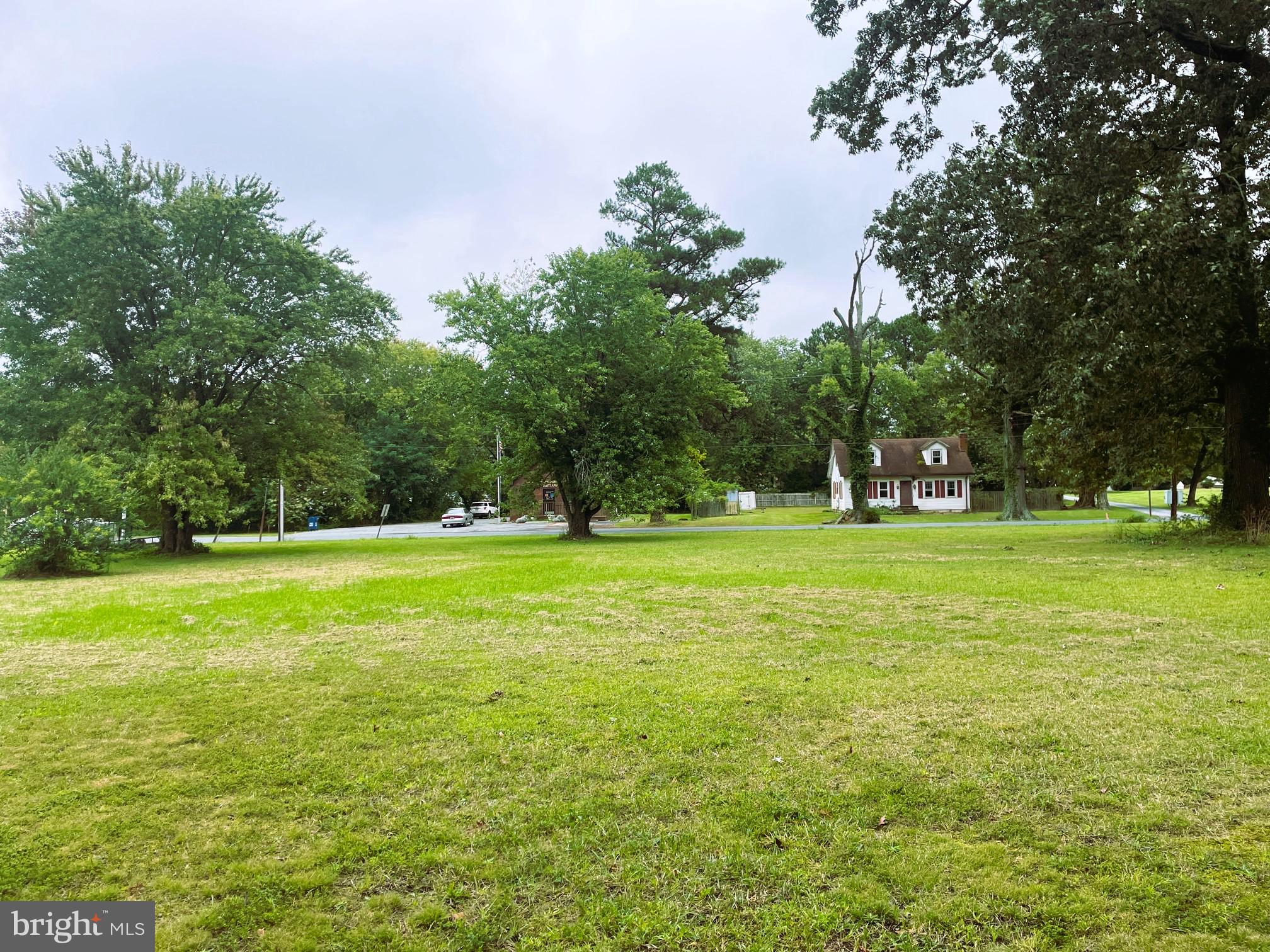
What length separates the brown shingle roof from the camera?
51750 millimetres

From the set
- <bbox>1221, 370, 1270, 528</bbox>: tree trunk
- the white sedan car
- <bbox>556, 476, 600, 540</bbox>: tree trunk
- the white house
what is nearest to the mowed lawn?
<bbox>1221, 370, 1270, 528</bbox>: tree trunk

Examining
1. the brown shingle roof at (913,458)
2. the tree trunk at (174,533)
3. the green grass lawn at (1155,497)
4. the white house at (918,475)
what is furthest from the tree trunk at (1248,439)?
the brown shingle roof at (913,458)

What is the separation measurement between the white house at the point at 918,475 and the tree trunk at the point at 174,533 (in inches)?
1553

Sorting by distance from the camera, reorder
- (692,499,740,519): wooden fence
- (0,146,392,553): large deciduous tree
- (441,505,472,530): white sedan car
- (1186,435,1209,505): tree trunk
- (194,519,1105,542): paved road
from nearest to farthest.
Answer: (0,146,392,553): large deciduous tree → (1186,435,1209,505): tree trunk → (194,519,1105,542): paved road → (441,505,472,530): white sedan car → (692,499,740,519): wooden fence

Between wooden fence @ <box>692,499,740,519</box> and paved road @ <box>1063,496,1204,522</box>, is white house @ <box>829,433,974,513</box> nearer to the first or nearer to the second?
wooden fence @ <box>692,499,740,519</box>

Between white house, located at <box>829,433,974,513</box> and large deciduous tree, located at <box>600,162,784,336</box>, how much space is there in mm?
14109

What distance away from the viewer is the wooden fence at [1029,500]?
51781 millimetres

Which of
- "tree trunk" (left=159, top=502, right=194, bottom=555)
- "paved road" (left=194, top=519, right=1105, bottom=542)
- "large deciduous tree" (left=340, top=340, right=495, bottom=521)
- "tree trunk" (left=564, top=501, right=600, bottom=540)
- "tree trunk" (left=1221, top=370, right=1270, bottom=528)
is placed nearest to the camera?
"tree trunk" (left=1221, top=370, right=1270, bottom=528)

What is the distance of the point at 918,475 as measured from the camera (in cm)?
5247

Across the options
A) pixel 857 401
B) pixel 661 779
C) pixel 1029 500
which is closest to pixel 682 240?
pixel 857 401

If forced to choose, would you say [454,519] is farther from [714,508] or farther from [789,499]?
[789,499]

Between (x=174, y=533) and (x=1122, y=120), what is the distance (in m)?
29.3

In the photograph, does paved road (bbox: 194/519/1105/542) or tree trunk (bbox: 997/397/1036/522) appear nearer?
paved road (bbox: 194/519/1105/542)

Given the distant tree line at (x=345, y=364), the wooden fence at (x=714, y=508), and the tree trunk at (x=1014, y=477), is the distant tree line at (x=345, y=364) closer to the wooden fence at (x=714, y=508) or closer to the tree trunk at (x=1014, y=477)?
the tree trunk at (x=1014, y=477)
